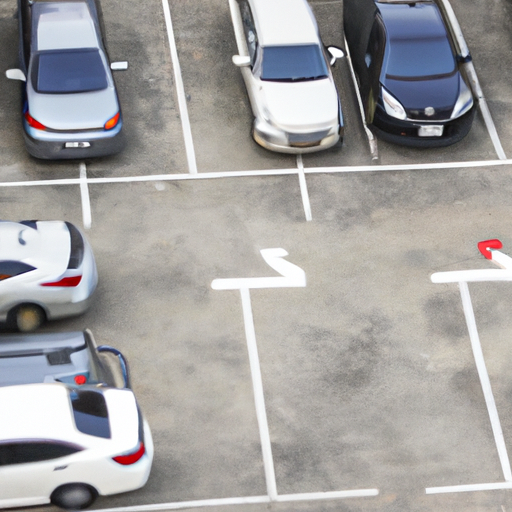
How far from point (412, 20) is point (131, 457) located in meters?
9.52

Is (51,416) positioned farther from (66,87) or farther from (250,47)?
(250,47)

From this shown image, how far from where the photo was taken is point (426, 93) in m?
15.3

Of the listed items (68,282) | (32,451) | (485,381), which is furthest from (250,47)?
(32,451)

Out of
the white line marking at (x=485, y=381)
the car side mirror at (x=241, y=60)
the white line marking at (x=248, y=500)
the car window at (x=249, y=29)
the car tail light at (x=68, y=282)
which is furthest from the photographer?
the car window at (x=249, y=29)

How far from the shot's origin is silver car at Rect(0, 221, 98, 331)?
475 inches

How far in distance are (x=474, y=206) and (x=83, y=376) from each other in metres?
6.92

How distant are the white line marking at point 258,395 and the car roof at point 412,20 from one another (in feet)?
18.6

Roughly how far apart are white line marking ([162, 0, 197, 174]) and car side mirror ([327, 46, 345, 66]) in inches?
102

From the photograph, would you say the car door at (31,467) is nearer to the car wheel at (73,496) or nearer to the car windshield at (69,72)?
the car wheel at (73,496)

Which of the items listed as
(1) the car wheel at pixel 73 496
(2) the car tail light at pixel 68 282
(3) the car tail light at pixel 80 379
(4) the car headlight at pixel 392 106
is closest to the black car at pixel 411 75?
(4) the car headlight at pixel 392 106

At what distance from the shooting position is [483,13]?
18219mm

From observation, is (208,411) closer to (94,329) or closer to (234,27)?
(94,329)

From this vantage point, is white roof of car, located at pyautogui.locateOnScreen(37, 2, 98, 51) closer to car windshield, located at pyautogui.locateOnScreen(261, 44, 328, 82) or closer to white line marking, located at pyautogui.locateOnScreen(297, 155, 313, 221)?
car windshield, located at pyautogui.locateOnScreen(261, 44, 328, 82)

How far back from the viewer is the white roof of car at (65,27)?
15.3 metres
